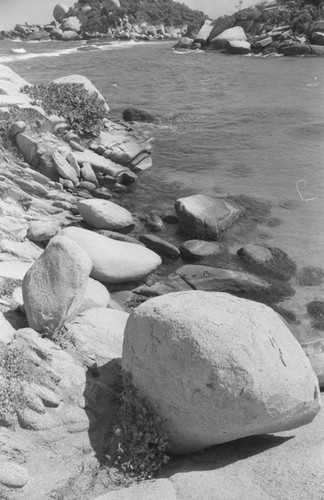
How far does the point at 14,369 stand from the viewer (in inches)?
267

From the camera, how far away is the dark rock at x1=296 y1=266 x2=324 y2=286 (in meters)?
12.3

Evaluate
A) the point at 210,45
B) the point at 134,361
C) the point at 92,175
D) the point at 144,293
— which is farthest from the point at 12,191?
the point at 210,45

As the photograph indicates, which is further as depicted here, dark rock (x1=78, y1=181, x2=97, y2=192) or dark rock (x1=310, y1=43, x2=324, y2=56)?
dark rock (x1=310, y1=43, x2=324, y2=56)

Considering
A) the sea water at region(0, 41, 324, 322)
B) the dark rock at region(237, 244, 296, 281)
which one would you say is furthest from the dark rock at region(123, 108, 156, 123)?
the dark rock at region(237, 244, 296, 281)

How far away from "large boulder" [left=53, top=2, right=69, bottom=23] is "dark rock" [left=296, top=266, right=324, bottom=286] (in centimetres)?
12563

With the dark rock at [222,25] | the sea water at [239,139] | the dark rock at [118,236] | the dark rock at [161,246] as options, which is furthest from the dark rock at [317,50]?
the dark rock at [118,236]

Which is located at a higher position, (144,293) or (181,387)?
(181,387)

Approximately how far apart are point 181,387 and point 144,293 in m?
5.64

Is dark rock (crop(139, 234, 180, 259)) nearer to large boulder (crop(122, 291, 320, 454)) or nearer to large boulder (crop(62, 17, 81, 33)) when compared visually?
large boulder (crop(122, 291, 320, 454))

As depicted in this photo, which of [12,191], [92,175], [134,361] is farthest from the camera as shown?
[92,175]

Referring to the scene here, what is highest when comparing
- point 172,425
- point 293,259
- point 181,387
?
point 181,387

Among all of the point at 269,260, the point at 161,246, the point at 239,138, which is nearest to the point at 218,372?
the point at 269,260

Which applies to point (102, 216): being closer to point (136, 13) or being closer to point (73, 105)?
point (73, 105)

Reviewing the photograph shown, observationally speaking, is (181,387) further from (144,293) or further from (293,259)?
(293,259)
